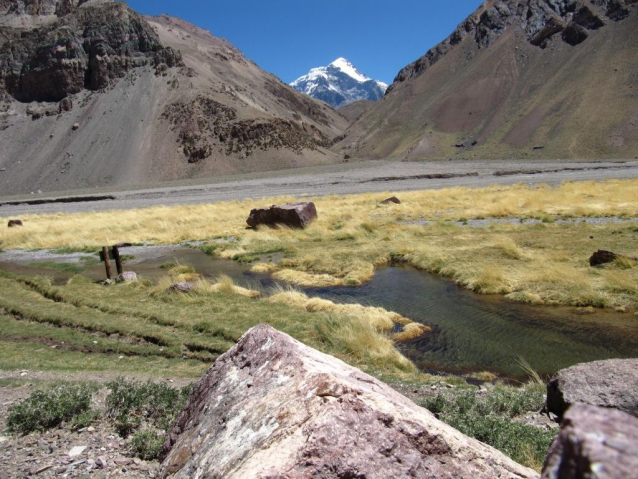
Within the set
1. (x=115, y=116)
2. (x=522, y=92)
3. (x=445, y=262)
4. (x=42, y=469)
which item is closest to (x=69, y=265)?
(x=445, y=262)

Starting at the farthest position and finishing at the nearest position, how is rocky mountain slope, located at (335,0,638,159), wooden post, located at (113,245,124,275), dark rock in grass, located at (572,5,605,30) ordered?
dark rock in grass, located at (572,5,605,30) → rocky mountain slope, located at (335,0,638,159) → wooden post, located at (113,245,124,275)

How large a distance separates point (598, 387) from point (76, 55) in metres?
145

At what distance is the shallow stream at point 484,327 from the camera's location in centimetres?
968

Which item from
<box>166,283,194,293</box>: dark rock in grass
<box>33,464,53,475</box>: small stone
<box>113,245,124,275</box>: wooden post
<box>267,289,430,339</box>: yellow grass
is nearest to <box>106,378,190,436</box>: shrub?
<box>33,464,53,475</box>: small stone

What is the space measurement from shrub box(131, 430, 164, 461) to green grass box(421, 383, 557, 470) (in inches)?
138

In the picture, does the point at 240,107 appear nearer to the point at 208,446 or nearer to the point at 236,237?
the point at 236,237

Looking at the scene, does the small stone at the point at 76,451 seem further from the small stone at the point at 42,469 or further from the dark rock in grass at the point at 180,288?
the dark rock in grass at the point at 180,288

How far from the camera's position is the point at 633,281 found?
13484mm

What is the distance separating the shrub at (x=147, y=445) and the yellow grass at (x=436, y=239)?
11.5 metres

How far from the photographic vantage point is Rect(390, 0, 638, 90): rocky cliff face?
426 feet

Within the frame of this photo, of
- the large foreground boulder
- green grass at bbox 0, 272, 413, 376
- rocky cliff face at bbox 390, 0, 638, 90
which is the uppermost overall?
rocky cliff face at bbox 390, 0, 638, 90

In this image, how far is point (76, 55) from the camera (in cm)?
12288

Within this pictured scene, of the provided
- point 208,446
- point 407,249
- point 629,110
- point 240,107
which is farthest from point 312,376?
point 240,107

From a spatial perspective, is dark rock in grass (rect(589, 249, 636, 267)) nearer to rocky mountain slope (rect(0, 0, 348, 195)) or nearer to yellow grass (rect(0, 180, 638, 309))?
yellow grass (rect(0, 180, 638, 309))
